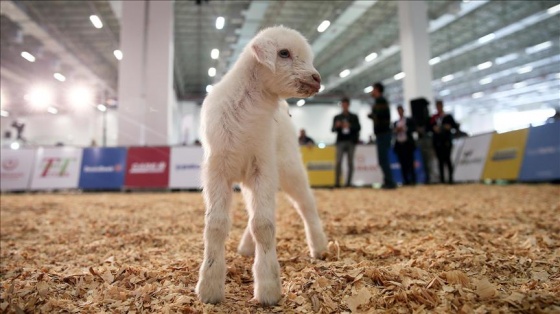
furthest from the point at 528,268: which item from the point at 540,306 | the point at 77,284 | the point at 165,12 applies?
the point at 165,12

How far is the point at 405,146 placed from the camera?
34.7 feet

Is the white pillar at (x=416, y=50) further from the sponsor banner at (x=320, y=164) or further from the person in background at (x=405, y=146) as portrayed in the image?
the person in background at (x=405, y=146)

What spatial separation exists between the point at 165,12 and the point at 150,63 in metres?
2.08

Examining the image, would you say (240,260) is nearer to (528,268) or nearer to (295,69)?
(295,69)

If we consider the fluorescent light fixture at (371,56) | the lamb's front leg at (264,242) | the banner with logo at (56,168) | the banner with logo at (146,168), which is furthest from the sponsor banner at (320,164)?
the fluorescent light fixture at (371,56)

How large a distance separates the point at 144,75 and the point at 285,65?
11915mm

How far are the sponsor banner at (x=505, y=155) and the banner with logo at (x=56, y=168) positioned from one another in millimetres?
13736

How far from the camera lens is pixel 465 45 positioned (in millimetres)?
23547

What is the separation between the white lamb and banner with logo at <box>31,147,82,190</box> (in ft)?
39.1

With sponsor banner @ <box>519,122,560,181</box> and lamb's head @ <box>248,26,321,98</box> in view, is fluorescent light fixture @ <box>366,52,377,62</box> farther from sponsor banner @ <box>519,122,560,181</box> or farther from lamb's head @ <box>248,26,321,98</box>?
lamb's head @ <box>248,26,321,98</box>

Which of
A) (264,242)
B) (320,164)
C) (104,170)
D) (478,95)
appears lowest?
(264,242)

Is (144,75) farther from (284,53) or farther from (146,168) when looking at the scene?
(284,53)

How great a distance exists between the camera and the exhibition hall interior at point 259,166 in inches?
76.8

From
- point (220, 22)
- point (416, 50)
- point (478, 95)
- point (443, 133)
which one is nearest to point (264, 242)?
point (443, 133)
